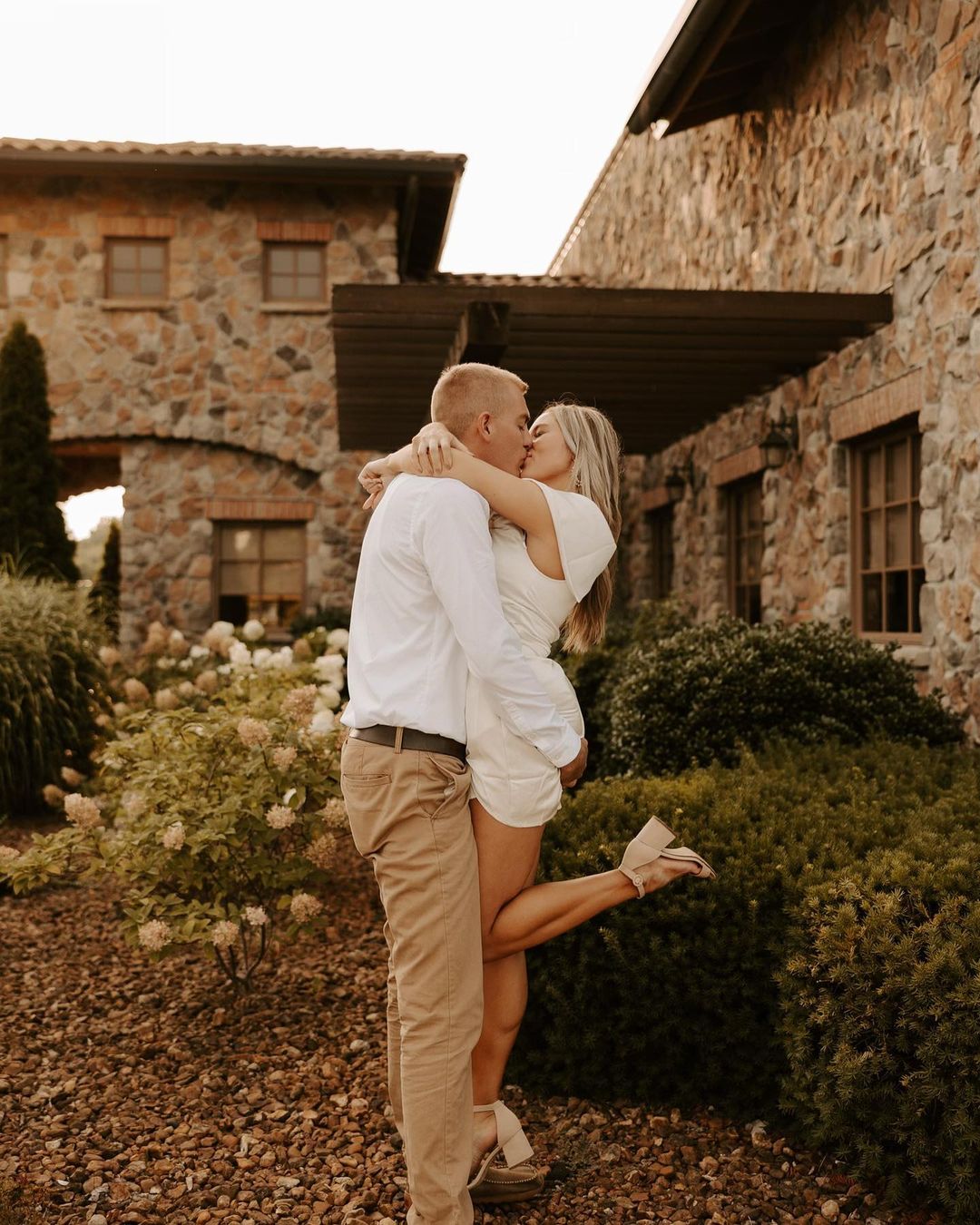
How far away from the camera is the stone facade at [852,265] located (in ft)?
17.7

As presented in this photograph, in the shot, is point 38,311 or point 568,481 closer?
point 568,481

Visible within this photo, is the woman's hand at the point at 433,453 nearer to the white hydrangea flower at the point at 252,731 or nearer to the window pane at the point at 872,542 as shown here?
the white hydrangea flower at the point at 252,731

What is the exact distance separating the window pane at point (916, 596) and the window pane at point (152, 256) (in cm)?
955

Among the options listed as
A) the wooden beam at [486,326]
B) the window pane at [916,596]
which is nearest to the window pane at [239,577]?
the wooden beam at [486,326]

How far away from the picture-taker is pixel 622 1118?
122 inches

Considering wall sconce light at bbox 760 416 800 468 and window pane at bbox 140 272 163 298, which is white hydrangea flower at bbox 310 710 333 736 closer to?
wall sconce light at bbox 760 416 800 468

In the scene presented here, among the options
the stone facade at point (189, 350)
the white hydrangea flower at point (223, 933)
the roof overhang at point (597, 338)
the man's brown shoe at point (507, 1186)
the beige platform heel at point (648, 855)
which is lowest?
the man's brown shoe at point (507, 1186)

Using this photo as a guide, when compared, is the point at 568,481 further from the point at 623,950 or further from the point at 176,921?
the point at 176,921

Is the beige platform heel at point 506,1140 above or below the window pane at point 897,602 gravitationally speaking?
below

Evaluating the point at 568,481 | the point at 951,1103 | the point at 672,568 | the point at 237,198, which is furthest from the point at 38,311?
the point at 951,1103

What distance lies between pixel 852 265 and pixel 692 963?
517 cm

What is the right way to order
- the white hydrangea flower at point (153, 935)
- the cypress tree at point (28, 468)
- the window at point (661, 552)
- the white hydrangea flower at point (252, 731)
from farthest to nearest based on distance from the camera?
the window at point (661, 552) < the cypress tree at point (28, 468) < the white hydrangea flower at point (252, 731) < the white hydrangea flower at point (153, 935)

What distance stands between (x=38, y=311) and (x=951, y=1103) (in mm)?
12418

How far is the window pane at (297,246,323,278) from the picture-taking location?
486 inches
